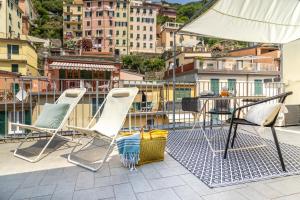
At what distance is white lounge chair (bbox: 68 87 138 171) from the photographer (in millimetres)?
2935

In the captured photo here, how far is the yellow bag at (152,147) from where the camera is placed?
2.86 m

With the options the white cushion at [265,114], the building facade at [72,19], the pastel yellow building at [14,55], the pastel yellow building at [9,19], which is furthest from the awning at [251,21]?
the building facade at [72,19]

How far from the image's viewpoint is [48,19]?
2206 inches

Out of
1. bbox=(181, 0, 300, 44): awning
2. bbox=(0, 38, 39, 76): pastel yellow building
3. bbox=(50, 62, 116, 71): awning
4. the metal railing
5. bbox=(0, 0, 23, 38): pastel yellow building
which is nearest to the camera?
bbox=(181, 0, 300, 44): awning

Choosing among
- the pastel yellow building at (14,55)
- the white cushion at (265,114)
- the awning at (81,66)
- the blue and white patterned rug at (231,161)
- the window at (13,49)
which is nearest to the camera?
the blue and white patterned rug at (231,161)

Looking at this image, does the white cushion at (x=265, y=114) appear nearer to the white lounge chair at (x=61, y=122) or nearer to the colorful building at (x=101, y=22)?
the white lounge chair at (x=61, y=122)

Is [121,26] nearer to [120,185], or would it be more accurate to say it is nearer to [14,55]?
[14,55]

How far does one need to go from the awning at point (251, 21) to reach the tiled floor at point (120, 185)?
255 cm

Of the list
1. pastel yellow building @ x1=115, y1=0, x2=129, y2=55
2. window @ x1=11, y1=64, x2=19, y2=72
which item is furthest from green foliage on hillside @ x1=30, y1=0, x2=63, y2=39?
window @ x1=11, y1=64, x2=19, y2=72

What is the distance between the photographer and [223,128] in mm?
5238

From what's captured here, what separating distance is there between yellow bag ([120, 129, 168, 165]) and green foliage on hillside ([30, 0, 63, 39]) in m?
54.1

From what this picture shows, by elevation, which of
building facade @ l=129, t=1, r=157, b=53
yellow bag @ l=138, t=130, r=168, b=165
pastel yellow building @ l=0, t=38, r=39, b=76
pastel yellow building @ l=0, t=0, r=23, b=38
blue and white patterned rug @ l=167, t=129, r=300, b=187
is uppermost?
building facade @ l=129, t=1, r=157, b=53

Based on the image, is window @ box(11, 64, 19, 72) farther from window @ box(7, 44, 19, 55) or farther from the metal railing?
the metal railing

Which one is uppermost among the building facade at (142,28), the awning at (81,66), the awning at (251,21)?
the building facade at (142,28)
